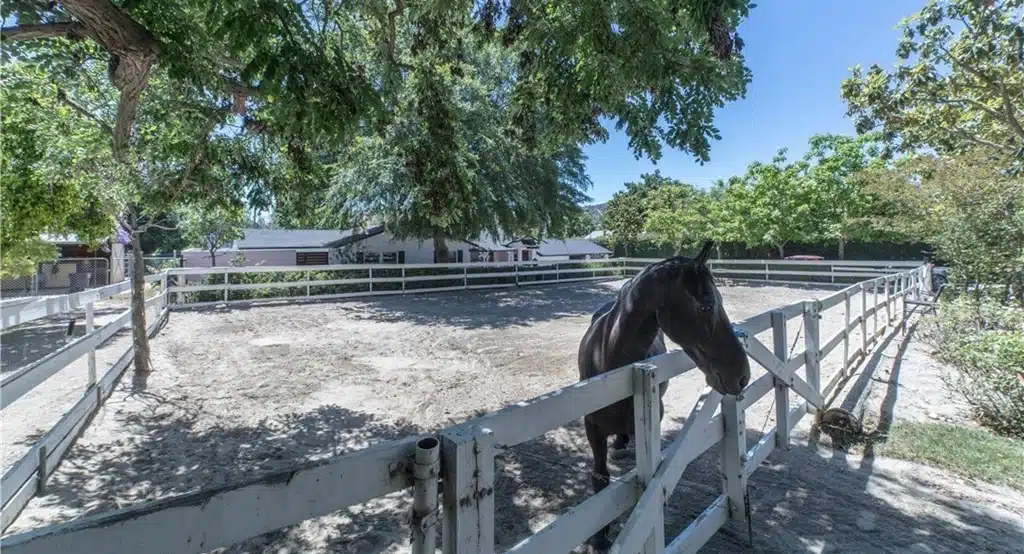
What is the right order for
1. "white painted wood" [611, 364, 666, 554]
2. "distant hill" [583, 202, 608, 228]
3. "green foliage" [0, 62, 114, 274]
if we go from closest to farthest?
1. "white painted wood" [611, 364, 666, 554]
2. "green foliage" [0, 62, 114, 274]
3. "distant hill" [583, 202, 608, 228]

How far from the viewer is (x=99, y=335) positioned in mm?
4523

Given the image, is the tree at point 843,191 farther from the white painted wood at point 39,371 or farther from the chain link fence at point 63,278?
the chain link fence at point 63,278

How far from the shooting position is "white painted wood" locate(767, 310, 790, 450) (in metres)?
3.59

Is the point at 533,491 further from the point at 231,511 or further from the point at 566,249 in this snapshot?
the point at 566,249

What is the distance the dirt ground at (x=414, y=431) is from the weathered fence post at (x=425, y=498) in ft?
3.35

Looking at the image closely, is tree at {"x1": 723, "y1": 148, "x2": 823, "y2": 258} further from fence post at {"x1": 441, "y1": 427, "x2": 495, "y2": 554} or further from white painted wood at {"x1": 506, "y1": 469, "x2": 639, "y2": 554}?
fence post at {"x1": 441, "y1": 427, "x2": 495, "y2": 554}

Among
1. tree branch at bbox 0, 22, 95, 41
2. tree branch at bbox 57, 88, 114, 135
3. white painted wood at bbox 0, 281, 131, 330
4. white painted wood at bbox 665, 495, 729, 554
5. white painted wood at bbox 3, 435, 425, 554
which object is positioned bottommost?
white painted wood at bbox 665, 495, 729, 554

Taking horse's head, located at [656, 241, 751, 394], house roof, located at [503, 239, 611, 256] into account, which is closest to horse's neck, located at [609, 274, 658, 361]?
horse's head, located at [656, 241, 751, 394]

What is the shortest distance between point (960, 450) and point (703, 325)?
138 inches

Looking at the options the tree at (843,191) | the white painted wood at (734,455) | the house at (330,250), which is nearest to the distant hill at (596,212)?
the house at (330,250)

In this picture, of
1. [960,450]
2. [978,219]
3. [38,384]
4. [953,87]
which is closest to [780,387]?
[960,450]

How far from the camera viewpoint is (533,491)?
3410mm

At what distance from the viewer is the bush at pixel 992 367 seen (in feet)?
14.6

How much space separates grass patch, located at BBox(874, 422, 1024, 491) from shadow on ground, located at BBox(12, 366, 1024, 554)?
513 mm
